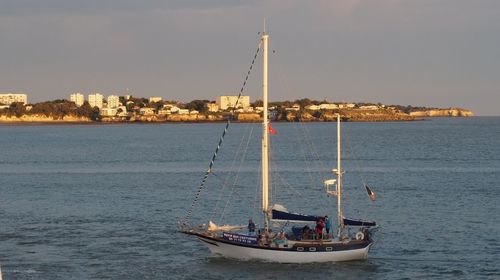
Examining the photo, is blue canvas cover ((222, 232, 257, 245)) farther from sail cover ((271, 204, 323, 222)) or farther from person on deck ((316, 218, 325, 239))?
person on deck ((316, 218, 325, 239))

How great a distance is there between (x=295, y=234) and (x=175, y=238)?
866 centimetres

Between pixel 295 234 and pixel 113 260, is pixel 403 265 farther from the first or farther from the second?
pixel 113 260

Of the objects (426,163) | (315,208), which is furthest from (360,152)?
(315,208)

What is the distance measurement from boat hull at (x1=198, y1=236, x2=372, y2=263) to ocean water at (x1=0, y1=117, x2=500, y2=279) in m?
0.31

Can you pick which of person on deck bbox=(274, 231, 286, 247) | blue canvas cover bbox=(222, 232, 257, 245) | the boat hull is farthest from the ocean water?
blue canvas cover bbox=(222, 232, 257, 245)

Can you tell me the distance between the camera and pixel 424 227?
48875 millimetres

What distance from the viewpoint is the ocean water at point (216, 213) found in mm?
38688

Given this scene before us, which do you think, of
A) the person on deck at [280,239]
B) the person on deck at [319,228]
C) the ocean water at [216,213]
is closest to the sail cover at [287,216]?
the person on deck at [319,228]

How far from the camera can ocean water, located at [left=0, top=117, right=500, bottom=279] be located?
127 feet

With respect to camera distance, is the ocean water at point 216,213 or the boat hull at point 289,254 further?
the ocean water at point 216,213

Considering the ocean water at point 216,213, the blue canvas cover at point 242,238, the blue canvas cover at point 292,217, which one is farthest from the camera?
the blue canvas cover at point 292,217

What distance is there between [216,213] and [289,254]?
1671 cm

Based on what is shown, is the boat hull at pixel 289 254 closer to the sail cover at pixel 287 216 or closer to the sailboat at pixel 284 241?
the sailboat at pixel 284 241

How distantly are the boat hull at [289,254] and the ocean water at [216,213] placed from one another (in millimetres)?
313
